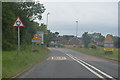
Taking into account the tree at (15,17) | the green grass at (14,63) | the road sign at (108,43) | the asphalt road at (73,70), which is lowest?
the asphalt road at (73,70)

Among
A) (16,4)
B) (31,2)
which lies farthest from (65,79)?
(31,2)

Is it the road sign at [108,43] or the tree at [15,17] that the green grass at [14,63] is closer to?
the tree at [15,17]

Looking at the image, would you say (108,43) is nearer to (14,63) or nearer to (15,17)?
(15,17)

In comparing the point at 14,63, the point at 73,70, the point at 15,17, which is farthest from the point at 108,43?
the point at 73,70

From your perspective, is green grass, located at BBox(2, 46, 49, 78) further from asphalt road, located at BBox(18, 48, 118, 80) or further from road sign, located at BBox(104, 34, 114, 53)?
road sign, located at BBox(104, 34, 114, 53)

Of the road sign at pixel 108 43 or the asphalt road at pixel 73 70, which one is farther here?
the road sign at pixel 108 43

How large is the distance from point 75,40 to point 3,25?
461 ft

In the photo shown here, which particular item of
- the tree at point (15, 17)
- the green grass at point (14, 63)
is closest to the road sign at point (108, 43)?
the tree at point (15, 17)

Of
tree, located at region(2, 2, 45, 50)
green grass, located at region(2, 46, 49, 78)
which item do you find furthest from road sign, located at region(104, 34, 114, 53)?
green grass, located at region(2, 46, 49, 78)

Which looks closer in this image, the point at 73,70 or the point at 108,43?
the point at 73,70

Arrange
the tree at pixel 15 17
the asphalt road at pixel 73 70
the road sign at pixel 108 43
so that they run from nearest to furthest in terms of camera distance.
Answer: the asphalt road at pixel 73 70 → the tree at pixel 15 17 → the road sign at pixel 108 43

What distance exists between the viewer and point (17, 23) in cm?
2273

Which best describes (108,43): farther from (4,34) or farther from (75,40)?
(75,40)

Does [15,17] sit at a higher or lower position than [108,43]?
higher
